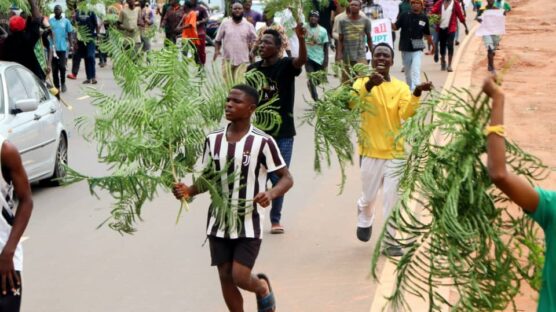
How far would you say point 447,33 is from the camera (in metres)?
24.1

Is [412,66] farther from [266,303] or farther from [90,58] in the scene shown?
[266,303]

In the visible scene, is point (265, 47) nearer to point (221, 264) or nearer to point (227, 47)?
point (221, 264)

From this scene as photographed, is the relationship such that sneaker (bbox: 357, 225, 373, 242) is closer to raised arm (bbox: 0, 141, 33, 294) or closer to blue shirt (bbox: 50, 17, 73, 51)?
raised arm (bbox: 0, 141, 33, 294)

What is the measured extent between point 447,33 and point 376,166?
15882 millimetres

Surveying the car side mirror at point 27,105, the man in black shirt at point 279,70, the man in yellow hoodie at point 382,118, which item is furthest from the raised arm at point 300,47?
the car side mirror at point 27,105

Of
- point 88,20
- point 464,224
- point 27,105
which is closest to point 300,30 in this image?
point 464,224

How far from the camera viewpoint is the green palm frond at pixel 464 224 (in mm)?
4574

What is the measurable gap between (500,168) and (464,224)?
45 centimetres

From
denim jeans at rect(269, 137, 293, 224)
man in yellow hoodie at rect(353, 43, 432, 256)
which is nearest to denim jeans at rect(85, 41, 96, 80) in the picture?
denim jeans at rect(269, 137, 293, 224)

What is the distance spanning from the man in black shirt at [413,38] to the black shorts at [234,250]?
11.3m

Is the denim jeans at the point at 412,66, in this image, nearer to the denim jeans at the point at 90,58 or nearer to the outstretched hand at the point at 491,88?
the denim jeans at the point at 90,58

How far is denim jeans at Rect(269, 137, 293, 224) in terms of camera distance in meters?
9.20

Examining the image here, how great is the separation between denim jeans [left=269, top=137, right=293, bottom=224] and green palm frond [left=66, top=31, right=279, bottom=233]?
2.09 m

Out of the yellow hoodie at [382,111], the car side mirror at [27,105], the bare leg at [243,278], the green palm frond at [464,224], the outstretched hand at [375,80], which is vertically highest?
the green palm frond at [464,224]
